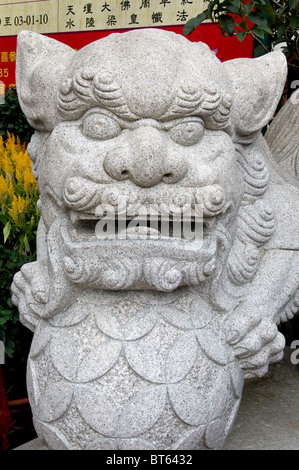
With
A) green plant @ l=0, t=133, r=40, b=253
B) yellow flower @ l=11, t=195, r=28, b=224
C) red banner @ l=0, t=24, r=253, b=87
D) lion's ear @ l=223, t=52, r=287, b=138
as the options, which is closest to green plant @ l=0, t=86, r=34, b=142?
red banner @ l=0, t=24, r=253, b=87

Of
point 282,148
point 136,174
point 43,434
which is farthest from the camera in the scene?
point 282,148

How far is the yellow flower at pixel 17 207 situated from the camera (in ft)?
8.34

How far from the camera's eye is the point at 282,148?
241cm

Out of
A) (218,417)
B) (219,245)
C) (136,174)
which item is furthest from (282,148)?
(218,417)

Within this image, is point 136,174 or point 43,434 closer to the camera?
point 136,174

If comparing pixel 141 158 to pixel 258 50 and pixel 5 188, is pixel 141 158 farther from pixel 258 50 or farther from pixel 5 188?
pixel 258 50

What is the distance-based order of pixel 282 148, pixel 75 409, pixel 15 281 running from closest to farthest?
pixel 75 409 → pixel 15 281 → pixel 282 148

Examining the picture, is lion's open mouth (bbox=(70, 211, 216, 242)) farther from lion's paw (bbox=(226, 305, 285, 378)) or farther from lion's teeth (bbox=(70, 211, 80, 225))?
lion's paw (bbox=(226, 305, 285, 378))

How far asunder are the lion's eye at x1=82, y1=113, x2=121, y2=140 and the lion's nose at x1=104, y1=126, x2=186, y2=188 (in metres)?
0.08

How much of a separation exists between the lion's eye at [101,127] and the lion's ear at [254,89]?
0.42 m

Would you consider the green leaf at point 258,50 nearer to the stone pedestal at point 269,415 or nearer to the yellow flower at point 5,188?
the yellow flower at point 5,188
